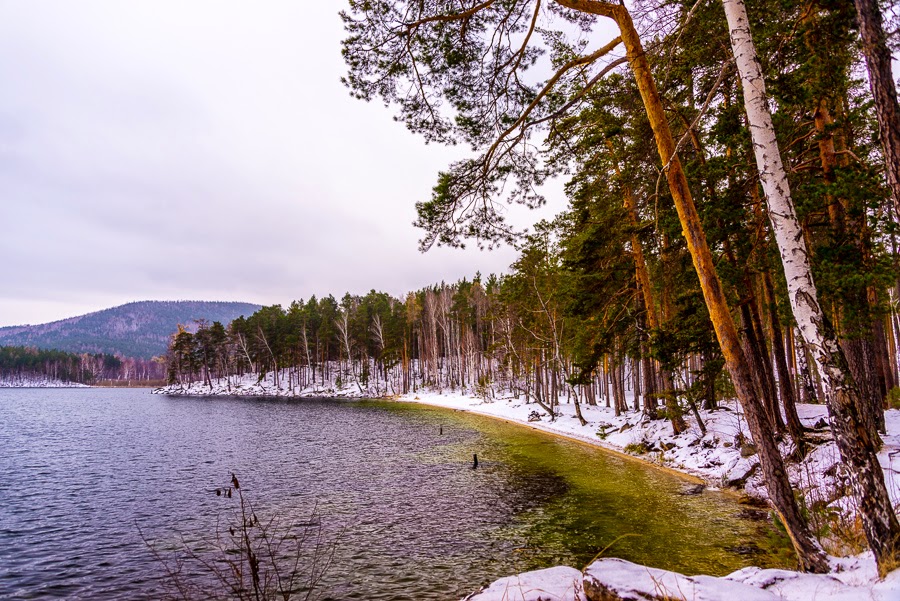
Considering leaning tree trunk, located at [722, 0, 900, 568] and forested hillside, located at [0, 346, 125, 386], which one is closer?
leaning tree trunk, located at [722, 0, 900, 568]

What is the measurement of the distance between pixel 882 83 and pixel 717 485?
11868 millimetres

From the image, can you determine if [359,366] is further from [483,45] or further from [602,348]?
[483,45]

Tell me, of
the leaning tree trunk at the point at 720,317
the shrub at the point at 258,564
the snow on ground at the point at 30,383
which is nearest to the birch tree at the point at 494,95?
the leaning tree trunk at the point at 720,317

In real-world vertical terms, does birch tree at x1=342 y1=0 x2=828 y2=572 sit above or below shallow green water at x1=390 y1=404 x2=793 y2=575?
above

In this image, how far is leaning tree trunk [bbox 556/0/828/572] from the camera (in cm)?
515

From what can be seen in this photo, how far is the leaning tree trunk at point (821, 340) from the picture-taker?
4.14 m

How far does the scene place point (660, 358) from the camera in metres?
14.0

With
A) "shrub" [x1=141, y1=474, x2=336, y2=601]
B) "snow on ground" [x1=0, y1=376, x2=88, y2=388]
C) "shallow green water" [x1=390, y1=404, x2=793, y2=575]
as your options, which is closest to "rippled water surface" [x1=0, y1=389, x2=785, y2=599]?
"shallow green water" [x1=390, y1=404, x2=793, y2=575]

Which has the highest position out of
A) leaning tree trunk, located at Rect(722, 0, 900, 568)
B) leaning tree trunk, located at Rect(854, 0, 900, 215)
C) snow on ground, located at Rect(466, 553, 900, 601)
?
leaning tree trunk, located at Rect(854, 0, 900, 215)

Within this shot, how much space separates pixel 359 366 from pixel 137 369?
14214cm

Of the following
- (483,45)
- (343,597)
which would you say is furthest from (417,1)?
(343,597)

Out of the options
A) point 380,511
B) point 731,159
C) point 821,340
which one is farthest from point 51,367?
point 821,340

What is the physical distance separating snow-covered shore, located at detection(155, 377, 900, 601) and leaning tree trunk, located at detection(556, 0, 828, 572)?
1.53 feet

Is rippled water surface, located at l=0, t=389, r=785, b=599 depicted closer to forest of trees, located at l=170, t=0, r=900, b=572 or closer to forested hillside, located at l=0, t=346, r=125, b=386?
forest of trees, located at l=170, t=0, r=900, b=572
